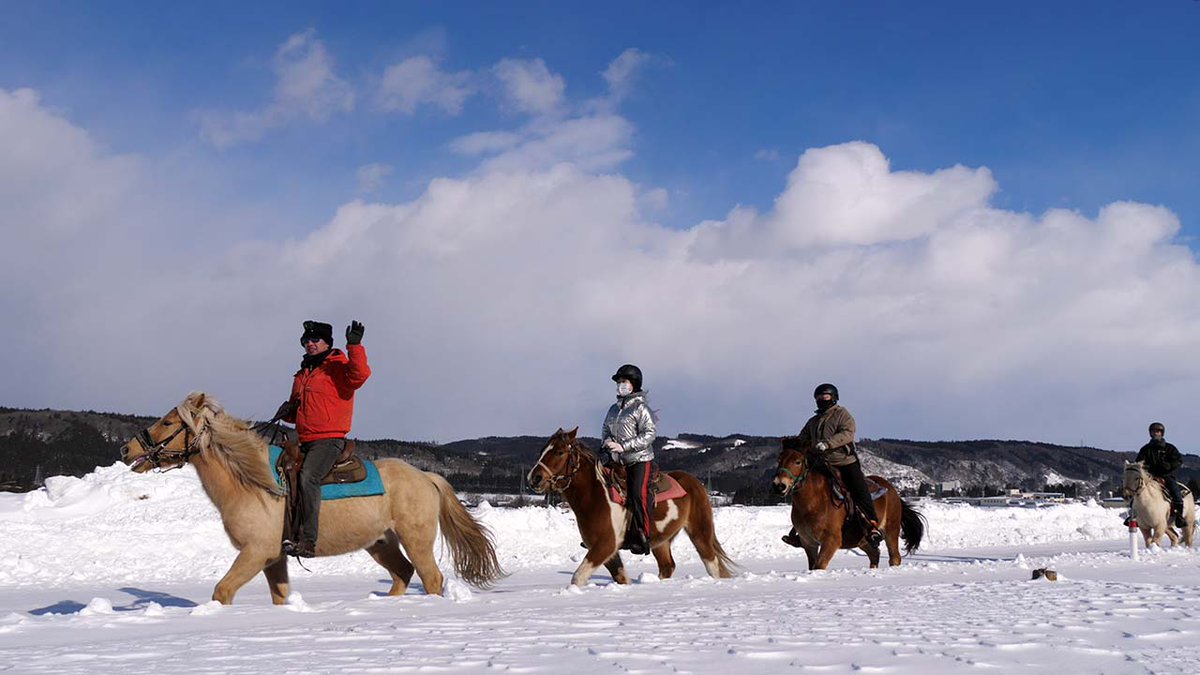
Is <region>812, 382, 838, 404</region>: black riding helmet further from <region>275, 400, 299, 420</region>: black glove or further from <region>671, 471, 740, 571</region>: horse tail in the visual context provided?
<region>275, 400, 299, 420</region>: black glove

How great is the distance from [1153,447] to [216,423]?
15.2 m

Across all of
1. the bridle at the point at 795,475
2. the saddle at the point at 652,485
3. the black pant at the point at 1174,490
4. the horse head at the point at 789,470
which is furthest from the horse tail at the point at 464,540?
the black pant at the point at 1174,490

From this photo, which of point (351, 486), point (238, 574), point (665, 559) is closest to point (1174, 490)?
point (665, 559)

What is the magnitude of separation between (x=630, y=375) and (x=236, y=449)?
13.0 ft

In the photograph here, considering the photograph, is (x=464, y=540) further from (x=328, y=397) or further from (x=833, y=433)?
(x=833, y=433)

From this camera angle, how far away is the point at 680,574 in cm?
1312

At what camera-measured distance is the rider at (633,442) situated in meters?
9.38

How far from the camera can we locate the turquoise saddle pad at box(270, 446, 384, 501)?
779 centimetres

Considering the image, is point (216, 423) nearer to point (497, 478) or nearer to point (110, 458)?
point (110, 458)

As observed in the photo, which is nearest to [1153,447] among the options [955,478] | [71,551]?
[71,551]

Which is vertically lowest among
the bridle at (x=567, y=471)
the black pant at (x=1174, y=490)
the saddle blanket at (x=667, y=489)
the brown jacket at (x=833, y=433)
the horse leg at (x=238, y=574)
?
the horse leg at (x=238, y=574)

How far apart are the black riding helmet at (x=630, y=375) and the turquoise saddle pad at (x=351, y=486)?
2774 millimetres

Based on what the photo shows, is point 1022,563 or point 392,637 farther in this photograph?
point 1022,563

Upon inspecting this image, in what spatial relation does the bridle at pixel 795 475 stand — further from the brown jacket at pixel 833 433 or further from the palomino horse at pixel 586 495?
the palomino horse at pixel 586 495
